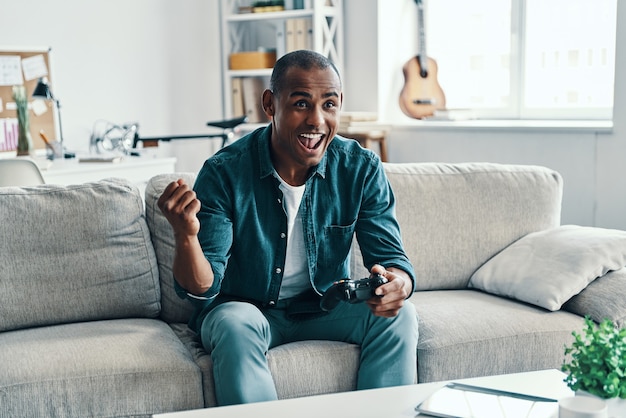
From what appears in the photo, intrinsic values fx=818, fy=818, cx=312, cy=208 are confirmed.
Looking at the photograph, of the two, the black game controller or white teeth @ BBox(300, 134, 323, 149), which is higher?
white teeth @ BBox(300, 134, 323, 149)

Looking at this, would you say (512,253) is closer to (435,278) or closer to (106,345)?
(435,278)

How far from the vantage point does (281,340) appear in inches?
80.0

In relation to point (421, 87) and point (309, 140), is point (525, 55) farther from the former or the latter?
point (309, 140)

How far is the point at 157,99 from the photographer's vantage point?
455 centimetres

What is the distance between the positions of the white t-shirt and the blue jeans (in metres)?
0.07

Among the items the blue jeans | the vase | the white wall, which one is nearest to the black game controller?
the blue jeans

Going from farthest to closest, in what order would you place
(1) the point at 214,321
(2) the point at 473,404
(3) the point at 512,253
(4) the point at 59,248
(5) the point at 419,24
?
1. (5) the point at 419,24
2. (3) the point at 512,253
3. (4) the point at 59,248
4. (1) the point at 214,321
5. (2) the point at 473,404

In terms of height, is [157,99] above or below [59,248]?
above

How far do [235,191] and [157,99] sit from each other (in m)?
2.68

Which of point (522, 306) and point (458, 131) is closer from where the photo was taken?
point (522, 306)

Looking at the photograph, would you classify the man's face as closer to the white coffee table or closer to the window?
the white coffee table

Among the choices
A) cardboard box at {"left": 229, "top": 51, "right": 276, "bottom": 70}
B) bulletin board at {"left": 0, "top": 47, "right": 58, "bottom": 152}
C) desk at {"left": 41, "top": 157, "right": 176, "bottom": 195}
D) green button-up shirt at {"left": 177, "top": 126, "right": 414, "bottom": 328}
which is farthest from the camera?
cardboard box at {"left": 229, "top": 51, "right": 276, "bottom": 70}

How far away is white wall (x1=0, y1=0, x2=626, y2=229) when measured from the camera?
12.0 ft

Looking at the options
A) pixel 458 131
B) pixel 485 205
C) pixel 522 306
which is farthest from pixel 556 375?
pixel 458 131
